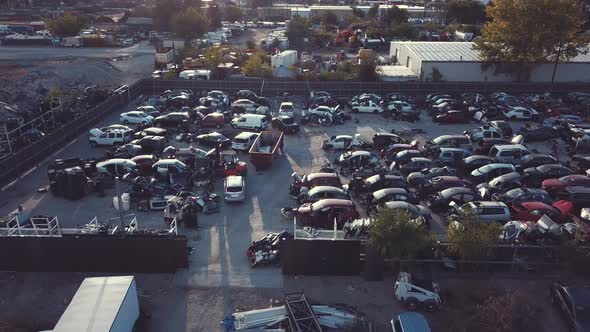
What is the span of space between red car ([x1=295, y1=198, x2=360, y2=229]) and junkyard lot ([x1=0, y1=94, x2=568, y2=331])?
0.94m

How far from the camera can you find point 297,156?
22875 millimetres

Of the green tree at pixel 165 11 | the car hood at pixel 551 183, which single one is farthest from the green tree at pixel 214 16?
the car hood at pixel 551 183

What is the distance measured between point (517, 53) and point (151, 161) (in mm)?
28501

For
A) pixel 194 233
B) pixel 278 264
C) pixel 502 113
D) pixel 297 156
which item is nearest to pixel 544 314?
pixel 278 264

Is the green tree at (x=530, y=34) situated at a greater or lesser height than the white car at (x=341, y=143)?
greater

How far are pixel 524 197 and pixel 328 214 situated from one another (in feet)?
24.6

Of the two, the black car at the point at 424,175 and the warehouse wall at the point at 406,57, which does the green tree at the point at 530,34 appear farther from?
the black car at the point at 424,175

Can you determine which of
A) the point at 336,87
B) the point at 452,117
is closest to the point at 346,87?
the point at 336,87

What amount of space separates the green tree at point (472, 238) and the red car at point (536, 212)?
143 inches

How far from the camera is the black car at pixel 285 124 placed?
26.2m

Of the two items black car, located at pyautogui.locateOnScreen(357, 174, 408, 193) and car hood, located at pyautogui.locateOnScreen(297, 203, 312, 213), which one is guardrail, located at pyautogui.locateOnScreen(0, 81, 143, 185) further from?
black car, located at pyautogui.locateOnScreen(357, 174, 408, 193)

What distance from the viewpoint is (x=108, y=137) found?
78.8 ft

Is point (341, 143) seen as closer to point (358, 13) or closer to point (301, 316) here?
point (301, 316)

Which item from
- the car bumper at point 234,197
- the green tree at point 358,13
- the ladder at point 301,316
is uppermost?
the green tree at point 358,13
